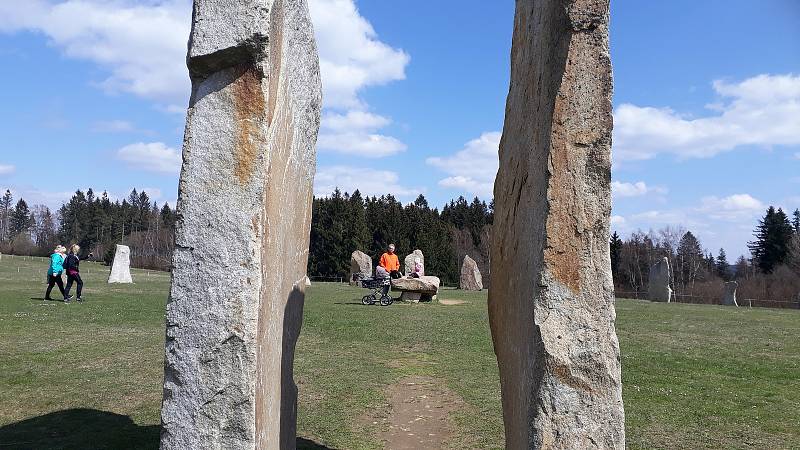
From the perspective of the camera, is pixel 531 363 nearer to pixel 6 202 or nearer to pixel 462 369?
pixel 462 369

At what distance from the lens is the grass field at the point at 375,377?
20.1 feet

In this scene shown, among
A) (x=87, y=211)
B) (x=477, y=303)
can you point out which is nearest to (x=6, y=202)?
(x=87, y=211)

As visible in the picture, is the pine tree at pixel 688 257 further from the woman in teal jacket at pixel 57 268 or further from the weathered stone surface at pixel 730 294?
the woman in teal jacket at pixel 57 268

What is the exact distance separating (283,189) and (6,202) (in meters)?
107

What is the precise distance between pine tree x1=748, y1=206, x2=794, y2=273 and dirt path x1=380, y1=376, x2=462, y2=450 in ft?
140

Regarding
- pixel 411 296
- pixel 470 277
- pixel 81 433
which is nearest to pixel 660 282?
pixel 470 277

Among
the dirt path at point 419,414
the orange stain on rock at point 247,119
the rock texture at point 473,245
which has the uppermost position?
the rock texture at point 473,245

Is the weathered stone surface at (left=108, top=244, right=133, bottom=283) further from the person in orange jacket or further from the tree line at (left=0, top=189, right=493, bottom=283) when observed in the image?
the person in orange jacket

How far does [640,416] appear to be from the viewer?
6863 mm

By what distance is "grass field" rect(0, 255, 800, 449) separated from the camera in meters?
6.13

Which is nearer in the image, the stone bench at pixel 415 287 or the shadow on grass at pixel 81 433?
the shadow on grass at pixel 81 433

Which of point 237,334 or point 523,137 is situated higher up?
point 523,137

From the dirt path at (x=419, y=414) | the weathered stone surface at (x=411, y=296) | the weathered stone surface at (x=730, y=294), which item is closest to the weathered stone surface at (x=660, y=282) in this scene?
the weathered stone surface at (x=730, y=294)

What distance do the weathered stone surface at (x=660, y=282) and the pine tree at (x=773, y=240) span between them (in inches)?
833
